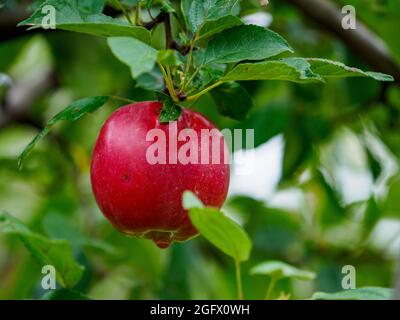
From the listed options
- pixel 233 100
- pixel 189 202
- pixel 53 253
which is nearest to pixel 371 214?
pixel 233 100

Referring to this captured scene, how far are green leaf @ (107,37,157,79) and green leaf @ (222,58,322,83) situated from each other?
12 cm

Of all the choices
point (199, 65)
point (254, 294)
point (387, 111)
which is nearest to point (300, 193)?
point (387, 111)

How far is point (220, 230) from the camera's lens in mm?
912

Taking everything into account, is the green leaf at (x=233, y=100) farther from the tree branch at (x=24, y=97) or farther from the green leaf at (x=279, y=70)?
the tree branch at (x=24, y=97)

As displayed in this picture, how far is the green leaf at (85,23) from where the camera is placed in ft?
2.74

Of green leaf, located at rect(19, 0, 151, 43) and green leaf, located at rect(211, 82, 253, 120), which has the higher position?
green leaf, located at rect(211, 82, 253, 120)

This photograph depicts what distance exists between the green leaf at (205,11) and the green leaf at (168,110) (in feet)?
0.26

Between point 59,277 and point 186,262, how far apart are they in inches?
30.1

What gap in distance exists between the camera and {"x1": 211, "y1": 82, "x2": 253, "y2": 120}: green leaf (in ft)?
3.42

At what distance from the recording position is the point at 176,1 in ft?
4.89

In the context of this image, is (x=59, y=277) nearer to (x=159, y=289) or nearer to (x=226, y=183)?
(x=226, y=183)

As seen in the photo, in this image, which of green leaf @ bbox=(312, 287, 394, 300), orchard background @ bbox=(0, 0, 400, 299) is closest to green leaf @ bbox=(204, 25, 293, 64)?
green leaf @ bbox=(312, 287, 394, 300)

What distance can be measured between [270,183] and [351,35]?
16.0 inches

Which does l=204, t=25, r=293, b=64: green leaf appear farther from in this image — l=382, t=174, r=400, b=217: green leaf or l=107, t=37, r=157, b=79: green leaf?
l=382, t=174, r=400, b=217: green leaf
